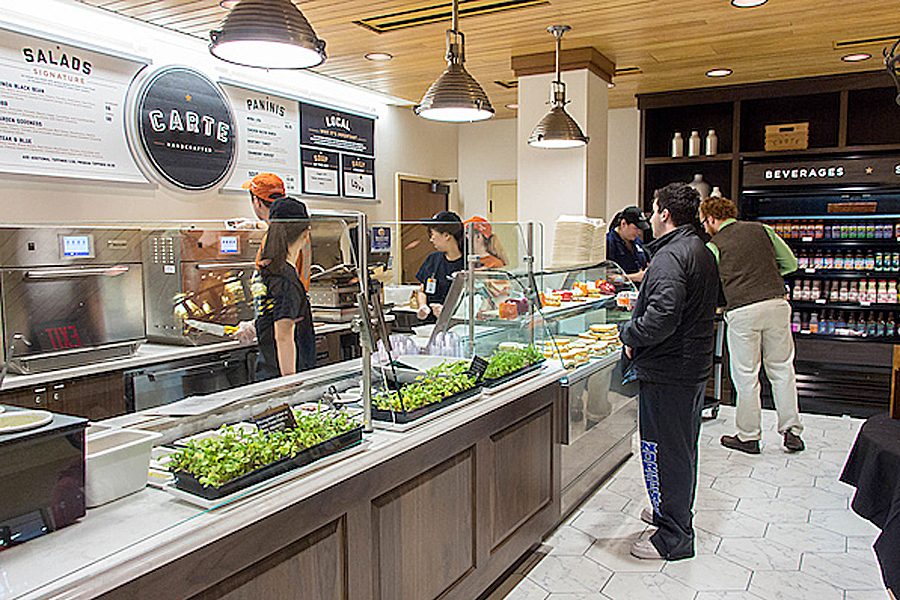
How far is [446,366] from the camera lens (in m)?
2.80

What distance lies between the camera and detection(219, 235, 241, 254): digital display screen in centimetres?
190

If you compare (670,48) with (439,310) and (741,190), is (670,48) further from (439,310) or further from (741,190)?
(439,310)

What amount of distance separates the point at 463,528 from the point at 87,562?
4.75ft

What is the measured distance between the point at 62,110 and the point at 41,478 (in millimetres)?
3415

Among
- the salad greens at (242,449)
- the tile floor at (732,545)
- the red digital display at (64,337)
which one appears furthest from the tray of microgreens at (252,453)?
the tile floor at (732,545)

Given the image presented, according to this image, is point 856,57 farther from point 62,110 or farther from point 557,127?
point 62,110

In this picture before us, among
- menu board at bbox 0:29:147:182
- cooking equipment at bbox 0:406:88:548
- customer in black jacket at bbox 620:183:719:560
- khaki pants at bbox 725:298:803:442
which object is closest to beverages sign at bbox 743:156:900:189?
khaki pants at bbox 725:298:803:442

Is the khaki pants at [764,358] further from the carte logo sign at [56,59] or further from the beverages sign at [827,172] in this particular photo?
the carte logo sign at [56,59]

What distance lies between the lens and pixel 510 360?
121 inches

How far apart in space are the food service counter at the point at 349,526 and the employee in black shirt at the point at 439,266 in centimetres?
47

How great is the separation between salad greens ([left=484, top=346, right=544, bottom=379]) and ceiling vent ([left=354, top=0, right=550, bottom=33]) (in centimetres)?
215

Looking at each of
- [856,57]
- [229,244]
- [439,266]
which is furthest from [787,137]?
[229,244]

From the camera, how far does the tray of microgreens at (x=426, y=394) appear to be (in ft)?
7.72

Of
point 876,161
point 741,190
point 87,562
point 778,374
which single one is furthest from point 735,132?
point 87,562
